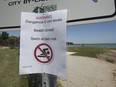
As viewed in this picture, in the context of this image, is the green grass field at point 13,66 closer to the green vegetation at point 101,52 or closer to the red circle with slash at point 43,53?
the green vegetation at point 101,52

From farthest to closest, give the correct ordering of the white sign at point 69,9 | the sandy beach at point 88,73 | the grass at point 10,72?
1. the sandy beach at point 88,73
2. the grass at point 10,72
3. the white sign at point 69,9

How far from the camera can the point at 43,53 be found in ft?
2.43

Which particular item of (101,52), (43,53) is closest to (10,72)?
(101,52)

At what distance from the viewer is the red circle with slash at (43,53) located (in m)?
0.73

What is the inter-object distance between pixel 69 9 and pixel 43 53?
16 centimetres

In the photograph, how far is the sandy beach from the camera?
570 cm

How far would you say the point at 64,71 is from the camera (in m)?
0.70

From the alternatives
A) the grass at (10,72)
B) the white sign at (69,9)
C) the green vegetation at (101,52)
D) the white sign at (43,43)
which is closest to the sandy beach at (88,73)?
the green vegetation at (101,52)

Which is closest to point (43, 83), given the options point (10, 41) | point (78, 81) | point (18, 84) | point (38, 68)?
point (38, 68)

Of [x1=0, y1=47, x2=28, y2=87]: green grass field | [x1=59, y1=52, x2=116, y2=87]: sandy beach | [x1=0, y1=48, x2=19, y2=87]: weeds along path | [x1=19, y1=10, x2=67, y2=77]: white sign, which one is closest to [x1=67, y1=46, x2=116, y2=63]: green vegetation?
[x1=59, y1=52, x2=116, y2=87]: sandy beach

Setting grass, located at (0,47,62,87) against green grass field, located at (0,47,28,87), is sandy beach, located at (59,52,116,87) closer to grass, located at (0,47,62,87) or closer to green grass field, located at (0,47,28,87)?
grass, located at (0,47,62,87)

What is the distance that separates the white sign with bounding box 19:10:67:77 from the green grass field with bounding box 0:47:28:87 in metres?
3.99

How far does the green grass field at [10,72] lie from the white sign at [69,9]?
3849mm

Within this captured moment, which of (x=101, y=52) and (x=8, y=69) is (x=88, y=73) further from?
(x=8, y=69)
